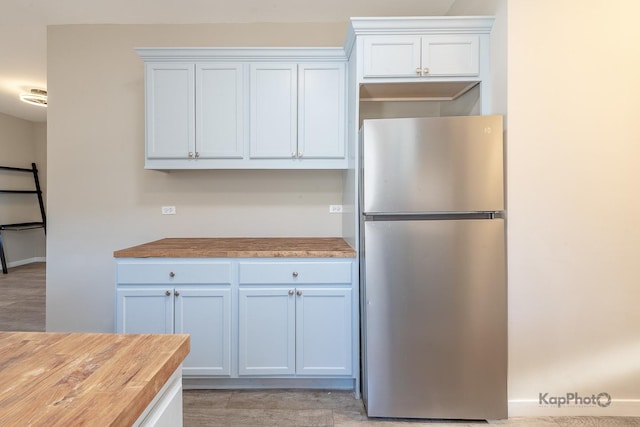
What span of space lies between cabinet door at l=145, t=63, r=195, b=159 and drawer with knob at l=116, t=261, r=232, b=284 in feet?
2.70

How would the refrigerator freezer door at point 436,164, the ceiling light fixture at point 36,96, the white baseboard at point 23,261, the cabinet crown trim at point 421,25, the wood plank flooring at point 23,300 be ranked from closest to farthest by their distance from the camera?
the refrigerator freezer door at point 436,164 → the cabinet crown trim at point 421,25 → the wood plank flooring at point 23,300 → the ceiling light fixture at point 36,96 → the white baseboard at point 23,261

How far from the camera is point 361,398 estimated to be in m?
2.03

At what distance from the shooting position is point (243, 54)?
2.30 meters

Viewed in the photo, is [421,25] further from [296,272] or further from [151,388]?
[151,388]

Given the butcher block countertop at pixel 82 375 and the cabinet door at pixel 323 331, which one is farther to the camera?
the cabinet door at pixel 323 331

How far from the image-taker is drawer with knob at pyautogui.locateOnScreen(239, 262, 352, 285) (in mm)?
2064

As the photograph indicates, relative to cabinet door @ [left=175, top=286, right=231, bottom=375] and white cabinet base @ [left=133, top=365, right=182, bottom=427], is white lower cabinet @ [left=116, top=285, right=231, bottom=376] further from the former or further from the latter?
white cabinet base @ [left=133, top=365, right=182, bottom=427]

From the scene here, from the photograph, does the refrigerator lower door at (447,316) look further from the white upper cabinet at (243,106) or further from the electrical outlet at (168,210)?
the electrical outlet at (168,210)

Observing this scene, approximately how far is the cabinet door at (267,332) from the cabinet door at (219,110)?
1068 mm

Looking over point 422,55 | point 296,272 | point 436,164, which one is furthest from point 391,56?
point 296,272

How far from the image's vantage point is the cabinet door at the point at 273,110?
2.33 meters

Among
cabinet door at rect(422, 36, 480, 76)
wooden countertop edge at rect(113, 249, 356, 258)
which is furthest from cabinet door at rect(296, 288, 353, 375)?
cabinet door at rect(422, 36, 480, 76)

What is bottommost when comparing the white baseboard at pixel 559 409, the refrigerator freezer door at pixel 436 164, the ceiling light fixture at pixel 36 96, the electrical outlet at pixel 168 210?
the white baseboard at pixel 559 409

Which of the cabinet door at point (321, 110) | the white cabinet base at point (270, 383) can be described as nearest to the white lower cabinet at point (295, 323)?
the white cabinet base at point (270, 383)
